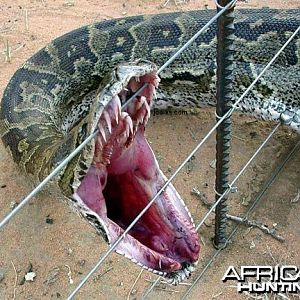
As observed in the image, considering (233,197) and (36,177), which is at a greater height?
(36,177)

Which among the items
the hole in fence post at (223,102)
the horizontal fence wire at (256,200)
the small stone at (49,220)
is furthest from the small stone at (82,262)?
the hole in fence post at (223,102)

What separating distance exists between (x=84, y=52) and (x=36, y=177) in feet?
4.22

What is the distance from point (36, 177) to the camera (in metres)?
3.75

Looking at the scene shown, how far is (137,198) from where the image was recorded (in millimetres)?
2959

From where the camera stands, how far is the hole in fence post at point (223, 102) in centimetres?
271

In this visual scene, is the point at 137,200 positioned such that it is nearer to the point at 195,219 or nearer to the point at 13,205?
the point at 195,219

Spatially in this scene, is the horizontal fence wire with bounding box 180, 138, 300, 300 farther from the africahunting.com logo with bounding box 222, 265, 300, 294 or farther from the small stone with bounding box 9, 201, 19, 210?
the small stone with bounding box 9, 201, 19, 210

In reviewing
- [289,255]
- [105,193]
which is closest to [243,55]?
[289,255]

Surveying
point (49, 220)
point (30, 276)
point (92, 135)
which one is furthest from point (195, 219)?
point (92, 135)

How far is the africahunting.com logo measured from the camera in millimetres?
3422

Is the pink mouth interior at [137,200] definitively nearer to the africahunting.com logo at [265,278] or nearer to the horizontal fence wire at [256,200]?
the horizontal fence wire at [256,200]

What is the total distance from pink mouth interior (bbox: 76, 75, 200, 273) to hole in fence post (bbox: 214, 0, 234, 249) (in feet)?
1.46

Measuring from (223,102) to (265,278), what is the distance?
1211 millimetres

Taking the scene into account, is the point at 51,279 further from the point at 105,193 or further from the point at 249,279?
the point at 249,279
